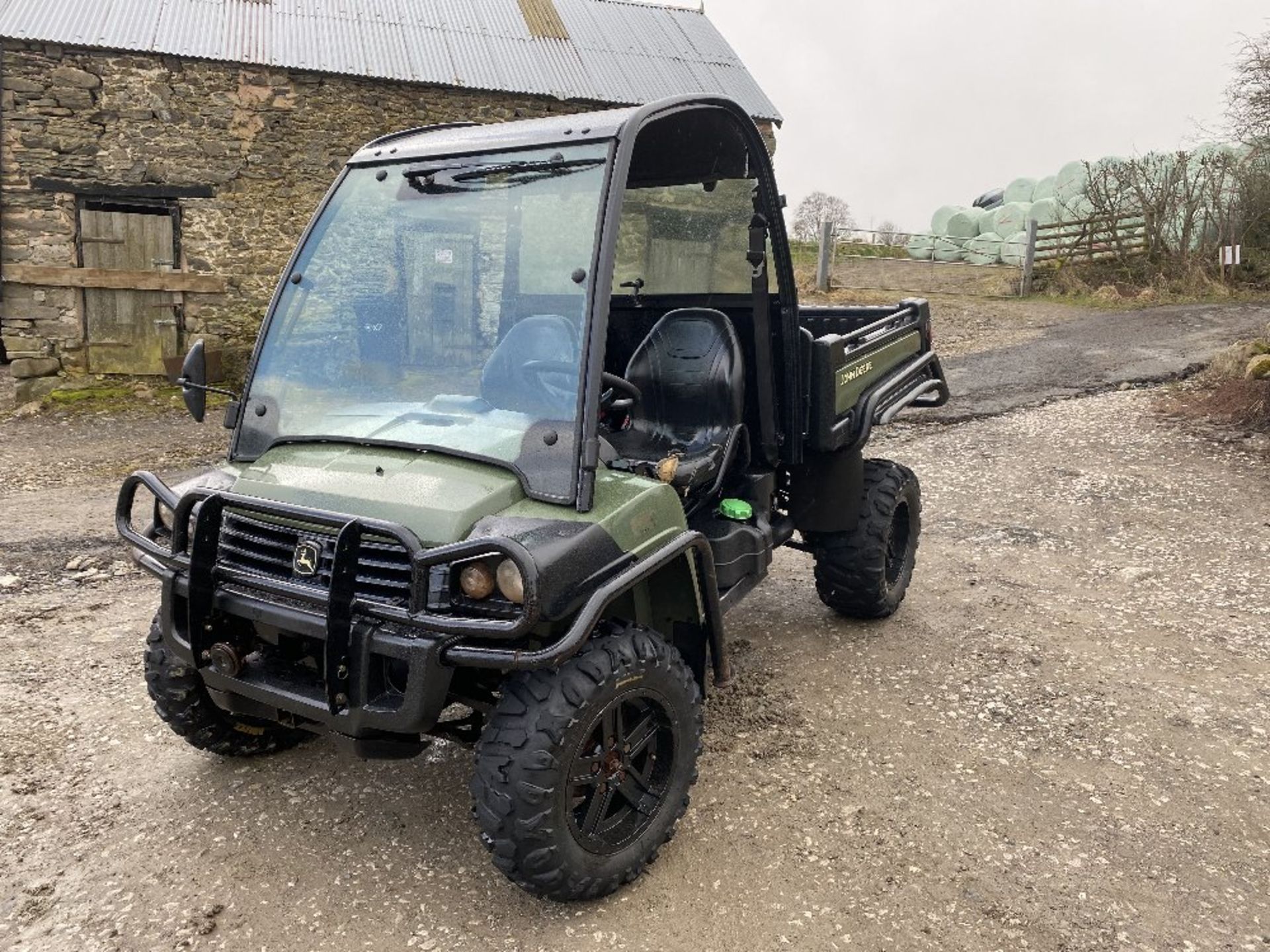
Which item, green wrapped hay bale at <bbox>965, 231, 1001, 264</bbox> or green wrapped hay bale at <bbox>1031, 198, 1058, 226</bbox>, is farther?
green wrapped hay bale at <bbox>965, 231, 1001, 264</bbox>

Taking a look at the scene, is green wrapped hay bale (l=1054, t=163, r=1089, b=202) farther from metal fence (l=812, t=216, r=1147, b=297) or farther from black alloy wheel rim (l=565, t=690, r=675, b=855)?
black alloy wheel rim (l=565, t=690, r=675, b=855)

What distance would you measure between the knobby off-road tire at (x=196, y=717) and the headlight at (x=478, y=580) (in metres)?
1.04

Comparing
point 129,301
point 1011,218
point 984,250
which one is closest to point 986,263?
point 984,250

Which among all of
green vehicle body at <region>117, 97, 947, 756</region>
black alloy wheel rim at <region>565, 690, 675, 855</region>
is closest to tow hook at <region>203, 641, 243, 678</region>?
green vehicle body at <region>117, 97, 947, 756</region>

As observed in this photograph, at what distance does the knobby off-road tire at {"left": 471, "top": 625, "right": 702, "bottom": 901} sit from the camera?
260 cm

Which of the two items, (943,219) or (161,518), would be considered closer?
(161,518)

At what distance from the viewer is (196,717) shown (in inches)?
132

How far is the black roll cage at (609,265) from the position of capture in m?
2.85

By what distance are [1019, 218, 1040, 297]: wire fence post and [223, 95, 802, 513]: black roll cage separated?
48.9 ft

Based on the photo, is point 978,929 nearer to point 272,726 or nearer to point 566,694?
point 566,694

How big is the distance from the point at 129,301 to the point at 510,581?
10.1 metres

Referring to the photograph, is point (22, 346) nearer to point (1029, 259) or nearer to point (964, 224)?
point (1029, 259)

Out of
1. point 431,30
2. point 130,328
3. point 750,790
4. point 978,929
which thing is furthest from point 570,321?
point 431,30

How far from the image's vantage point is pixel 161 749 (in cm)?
371
